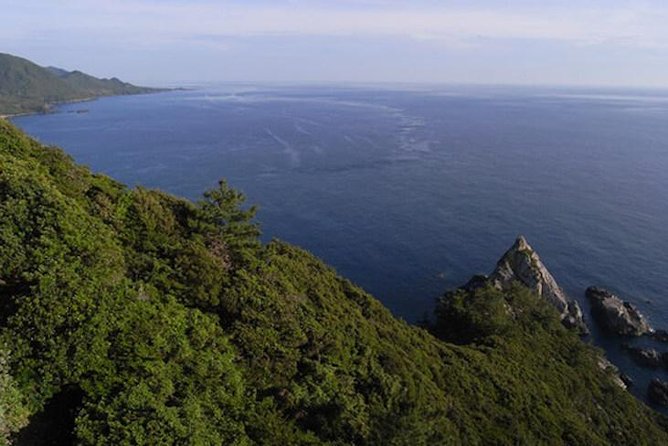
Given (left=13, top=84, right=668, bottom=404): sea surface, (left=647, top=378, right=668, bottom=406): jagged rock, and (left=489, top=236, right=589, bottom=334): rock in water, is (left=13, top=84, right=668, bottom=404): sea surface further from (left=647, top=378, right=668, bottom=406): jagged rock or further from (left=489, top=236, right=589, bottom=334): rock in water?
(left=489, top=236, right=589, bottom=334): rock in water

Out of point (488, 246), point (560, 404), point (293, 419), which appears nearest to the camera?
point (293, 419)

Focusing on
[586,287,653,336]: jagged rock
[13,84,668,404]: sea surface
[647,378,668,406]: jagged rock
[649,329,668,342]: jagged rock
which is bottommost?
[647,378,668,406]: jagged rock

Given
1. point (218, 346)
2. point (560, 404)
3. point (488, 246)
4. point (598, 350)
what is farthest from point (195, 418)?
point (488, 246)

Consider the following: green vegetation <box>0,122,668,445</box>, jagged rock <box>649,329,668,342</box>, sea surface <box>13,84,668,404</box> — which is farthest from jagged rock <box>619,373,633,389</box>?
green vegetation <box>0,122,668,445</box>

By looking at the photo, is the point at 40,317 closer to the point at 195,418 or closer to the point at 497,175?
the point at 195,418

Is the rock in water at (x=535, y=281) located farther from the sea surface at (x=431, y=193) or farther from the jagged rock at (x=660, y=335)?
the jagged rock at (x=660, y=335)

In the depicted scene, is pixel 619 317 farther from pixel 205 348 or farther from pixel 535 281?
pixel 205 348
